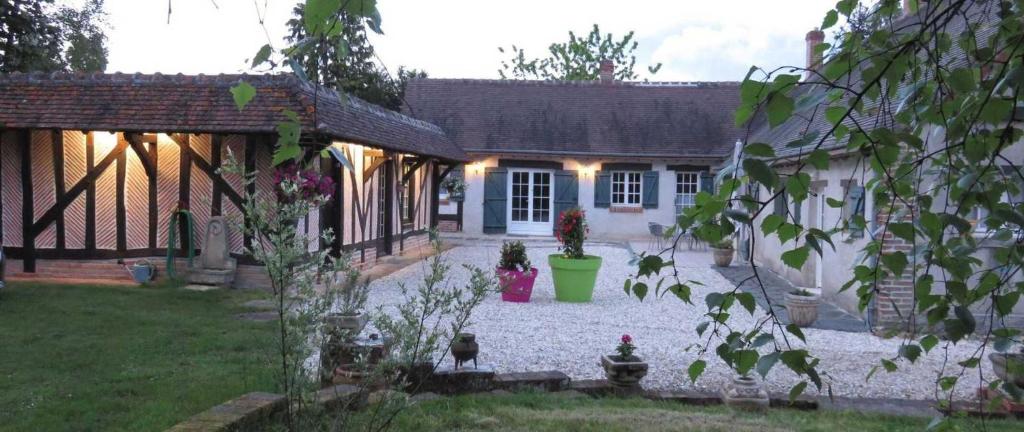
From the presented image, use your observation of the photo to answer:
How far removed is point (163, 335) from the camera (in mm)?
6617

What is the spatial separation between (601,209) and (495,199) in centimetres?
278

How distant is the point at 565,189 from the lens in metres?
20.4

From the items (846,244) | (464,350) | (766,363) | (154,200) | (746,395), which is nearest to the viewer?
(766,363)

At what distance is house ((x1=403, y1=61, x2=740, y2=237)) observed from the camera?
2020cm

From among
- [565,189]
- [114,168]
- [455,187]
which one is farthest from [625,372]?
[565,189]

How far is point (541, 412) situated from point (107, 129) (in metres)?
7.36

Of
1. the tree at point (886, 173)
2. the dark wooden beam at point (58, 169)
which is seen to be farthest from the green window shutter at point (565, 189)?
the tree at point (886, 173)

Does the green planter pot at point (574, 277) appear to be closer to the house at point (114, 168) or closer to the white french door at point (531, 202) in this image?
the house at point (114, 168)

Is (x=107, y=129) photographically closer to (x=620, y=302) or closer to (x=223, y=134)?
(x=223, y=134)

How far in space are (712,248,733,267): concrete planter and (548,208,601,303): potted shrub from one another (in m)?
4.90

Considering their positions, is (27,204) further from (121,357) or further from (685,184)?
(685,184)

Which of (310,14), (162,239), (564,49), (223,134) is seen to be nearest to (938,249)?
(310,14)

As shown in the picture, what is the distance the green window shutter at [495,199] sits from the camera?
803 inches

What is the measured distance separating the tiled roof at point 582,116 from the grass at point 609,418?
1542 centimetres
